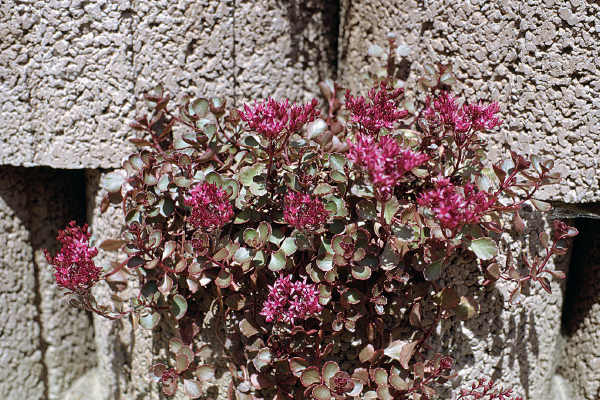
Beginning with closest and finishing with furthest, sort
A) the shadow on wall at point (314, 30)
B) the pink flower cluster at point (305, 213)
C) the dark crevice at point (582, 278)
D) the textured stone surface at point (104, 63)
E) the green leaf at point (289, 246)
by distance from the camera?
the pink flower cluster at point (305, 213), the green leaf at point (289, 246), the textured stone surface at point (104, 63), the dark crevice at point (582, 278), the shadow on wall at point (314, 30)

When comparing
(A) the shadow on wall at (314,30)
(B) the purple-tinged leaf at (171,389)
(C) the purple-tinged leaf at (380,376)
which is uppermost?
(A) the shadow on wall at (314,30)

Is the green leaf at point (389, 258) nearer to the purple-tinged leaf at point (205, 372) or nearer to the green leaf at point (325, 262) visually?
the green leaf at point (325, 262)

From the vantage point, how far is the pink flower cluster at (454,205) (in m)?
0.93

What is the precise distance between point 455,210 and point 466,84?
64 cm

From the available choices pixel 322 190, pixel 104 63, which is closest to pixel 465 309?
pixel 322 190

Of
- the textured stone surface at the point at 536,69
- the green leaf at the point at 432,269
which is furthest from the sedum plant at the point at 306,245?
the textured stone surface at the point at 536,69

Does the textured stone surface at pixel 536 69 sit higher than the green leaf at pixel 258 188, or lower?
higher

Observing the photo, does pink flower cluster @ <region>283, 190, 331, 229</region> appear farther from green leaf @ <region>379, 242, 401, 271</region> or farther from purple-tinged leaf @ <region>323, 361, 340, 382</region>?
purple-tinged leaf @ <region>323, 361, 340, 382</region>

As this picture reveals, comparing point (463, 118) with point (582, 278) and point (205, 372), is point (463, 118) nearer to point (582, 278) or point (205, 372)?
point (582, 278)

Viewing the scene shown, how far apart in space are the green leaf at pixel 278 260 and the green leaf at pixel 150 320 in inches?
15.8

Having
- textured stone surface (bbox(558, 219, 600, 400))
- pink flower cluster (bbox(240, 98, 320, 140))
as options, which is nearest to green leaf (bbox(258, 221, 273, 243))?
pink flower cluster (bbox(240, 98, 320, 140))

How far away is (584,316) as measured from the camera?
5.08 feet

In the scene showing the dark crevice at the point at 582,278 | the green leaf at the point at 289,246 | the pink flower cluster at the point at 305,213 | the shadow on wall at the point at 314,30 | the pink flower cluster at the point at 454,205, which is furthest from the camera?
the shadow on wall at the point at 314,30

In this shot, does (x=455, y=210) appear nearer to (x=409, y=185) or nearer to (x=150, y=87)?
(x=409, y=185)
